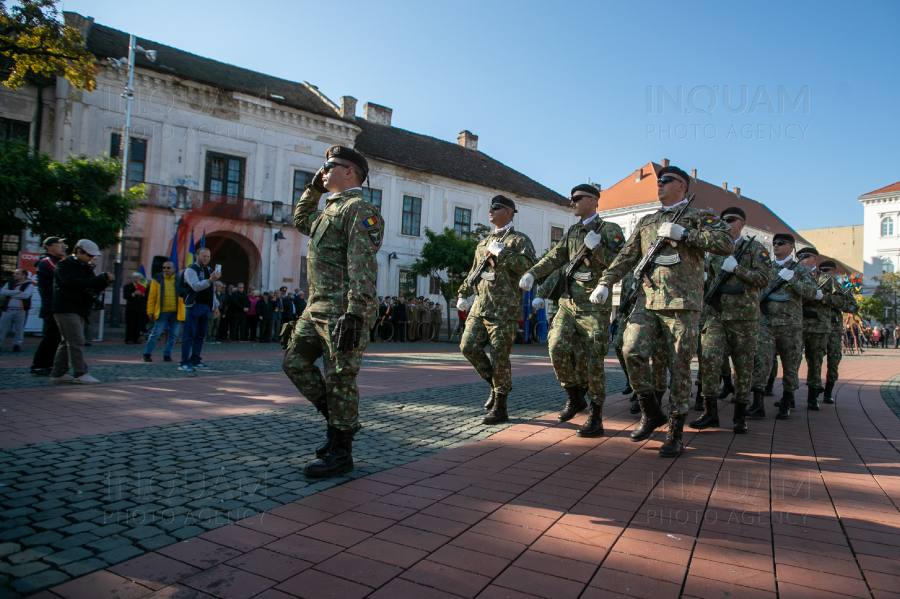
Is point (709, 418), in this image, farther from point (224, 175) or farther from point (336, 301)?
point (224, 175)

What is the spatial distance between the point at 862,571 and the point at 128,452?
4.30 m

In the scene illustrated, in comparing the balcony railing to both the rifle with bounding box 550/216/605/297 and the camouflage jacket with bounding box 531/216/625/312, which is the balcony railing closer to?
the camouflage jacket with bounding box 531/216/625/312

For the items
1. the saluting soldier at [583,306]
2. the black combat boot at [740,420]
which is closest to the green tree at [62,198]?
the saluting soldier at [583,306]

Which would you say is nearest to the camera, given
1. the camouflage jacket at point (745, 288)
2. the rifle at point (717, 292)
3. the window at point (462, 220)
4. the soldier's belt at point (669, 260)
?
the soldier's belt at point (669, 260)

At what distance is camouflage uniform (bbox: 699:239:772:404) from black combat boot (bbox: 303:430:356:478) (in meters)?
3.78

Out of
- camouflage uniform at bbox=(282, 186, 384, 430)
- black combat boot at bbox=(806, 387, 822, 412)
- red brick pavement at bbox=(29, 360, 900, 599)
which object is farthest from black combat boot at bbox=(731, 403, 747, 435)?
camouflage uniform at bbox=(282, 186, 384, 430)

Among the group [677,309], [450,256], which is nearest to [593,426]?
[677,309]

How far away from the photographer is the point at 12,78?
31.2ft

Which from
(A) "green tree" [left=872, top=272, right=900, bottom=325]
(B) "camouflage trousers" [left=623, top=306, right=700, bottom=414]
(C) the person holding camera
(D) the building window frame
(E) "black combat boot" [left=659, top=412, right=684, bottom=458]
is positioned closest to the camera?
(E) "black combat boot" [left=659, top=412, right=684, bottom=458]

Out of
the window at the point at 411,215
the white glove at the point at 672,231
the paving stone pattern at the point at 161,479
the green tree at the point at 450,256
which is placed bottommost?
the paving stone pattern at the point at 161,479

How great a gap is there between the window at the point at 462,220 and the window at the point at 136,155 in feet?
53.0

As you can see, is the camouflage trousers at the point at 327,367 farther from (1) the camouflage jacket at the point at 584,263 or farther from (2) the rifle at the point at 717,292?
(2) the rifle at the point at 717,292

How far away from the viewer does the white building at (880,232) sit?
206ft

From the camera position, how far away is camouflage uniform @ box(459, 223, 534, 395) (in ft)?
19.1
